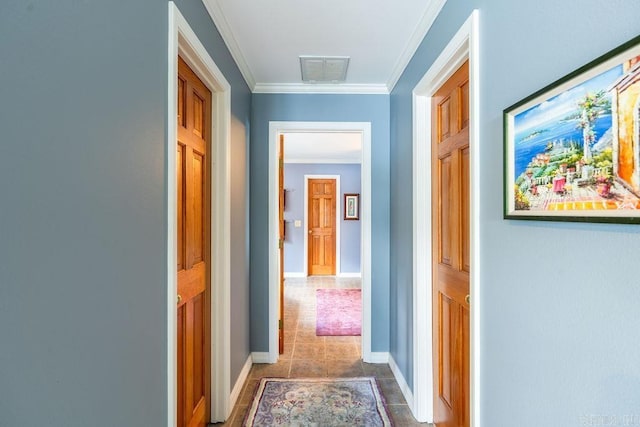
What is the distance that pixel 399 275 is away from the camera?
8.16ft

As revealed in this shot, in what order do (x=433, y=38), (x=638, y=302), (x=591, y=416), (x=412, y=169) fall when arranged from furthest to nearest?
(x=412, y=169)
(x=433, y=38)
(x=591, y=416)
(x=638, y=302)

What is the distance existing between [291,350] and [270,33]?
275cm

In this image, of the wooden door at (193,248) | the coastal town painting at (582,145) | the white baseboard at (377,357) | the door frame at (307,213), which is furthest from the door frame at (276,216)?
the door frame at (307,213)

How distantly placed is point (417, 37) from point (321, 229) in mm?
5259

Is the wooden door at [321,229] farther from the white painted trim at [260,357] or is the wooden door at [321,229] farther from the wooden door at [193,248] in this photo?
the wooden door at [193,248]

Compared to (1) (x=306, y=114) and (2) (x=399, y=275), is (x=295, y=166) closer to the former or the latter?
(1) (x=306, y=114)

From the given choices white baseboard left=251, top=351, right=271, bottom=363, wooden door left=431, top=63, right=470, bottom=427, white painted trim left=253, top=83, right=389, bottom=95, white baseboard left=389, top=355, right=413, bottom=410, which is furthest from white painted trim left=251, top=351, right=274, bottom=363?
white painted trim left=253, top=83, right=389, bottom=95

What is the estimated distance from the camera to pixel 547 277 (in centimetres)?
88

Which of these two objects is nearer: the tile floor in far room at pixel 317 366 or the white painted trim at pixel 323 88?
the tile floor in far room at pixel 317 366

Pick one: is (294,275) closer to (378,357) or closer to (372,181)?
(378,357)
